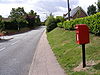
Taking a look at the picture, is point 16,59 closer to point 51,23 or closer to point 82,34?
point 82,34

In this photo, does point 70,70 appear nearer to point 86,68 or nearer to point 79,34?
point 86,68

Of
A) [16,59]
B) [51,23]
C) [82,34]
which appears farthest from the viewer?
[51,23]

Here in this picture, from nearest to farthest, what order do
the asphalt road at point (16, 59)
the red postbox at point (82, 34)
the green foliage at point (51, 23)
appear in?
the red postbox at point (82, 34) → the asphalt road at point (16, 59) → the green foliage at point (51, 23)

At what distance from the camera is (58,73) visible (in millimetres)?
7258

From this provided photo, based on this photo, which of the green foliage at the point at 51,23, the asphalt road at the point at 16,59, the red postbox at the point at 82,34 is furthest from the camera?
the green foliage at the point at 51,23

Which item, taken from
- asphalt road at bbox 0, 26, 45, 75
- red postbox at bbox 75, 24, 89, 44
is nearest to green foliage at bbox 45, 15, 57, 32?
asphalt road at bbox 0, 26, 45, 75

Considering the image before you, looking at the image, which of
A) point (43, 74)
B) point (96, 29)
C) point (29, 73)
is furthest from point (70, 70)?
point (96, 29)

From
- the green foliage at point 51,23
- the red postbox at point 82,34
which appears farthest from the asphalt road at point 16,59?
the green foliage at point 51,23

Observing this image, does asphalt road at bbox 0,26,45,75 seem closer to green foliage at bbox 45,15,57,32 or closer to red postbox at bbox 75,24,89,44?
red postbox at bbox 75,24,89,44

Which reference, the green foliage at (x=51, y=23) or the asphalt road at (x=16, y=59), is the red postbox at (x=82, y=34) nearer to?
the asphalt road at (x=16, y=59)

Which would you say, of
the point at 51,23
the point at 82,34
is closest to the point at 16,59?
the point at 82,34

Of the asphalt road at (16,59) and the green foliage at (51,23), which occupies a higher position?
the green foliage at (51,23)

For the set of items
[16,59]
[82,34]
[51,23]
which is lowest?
[16,59]

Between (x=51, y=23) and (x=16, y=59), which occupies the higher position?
(x=51, y=23)
